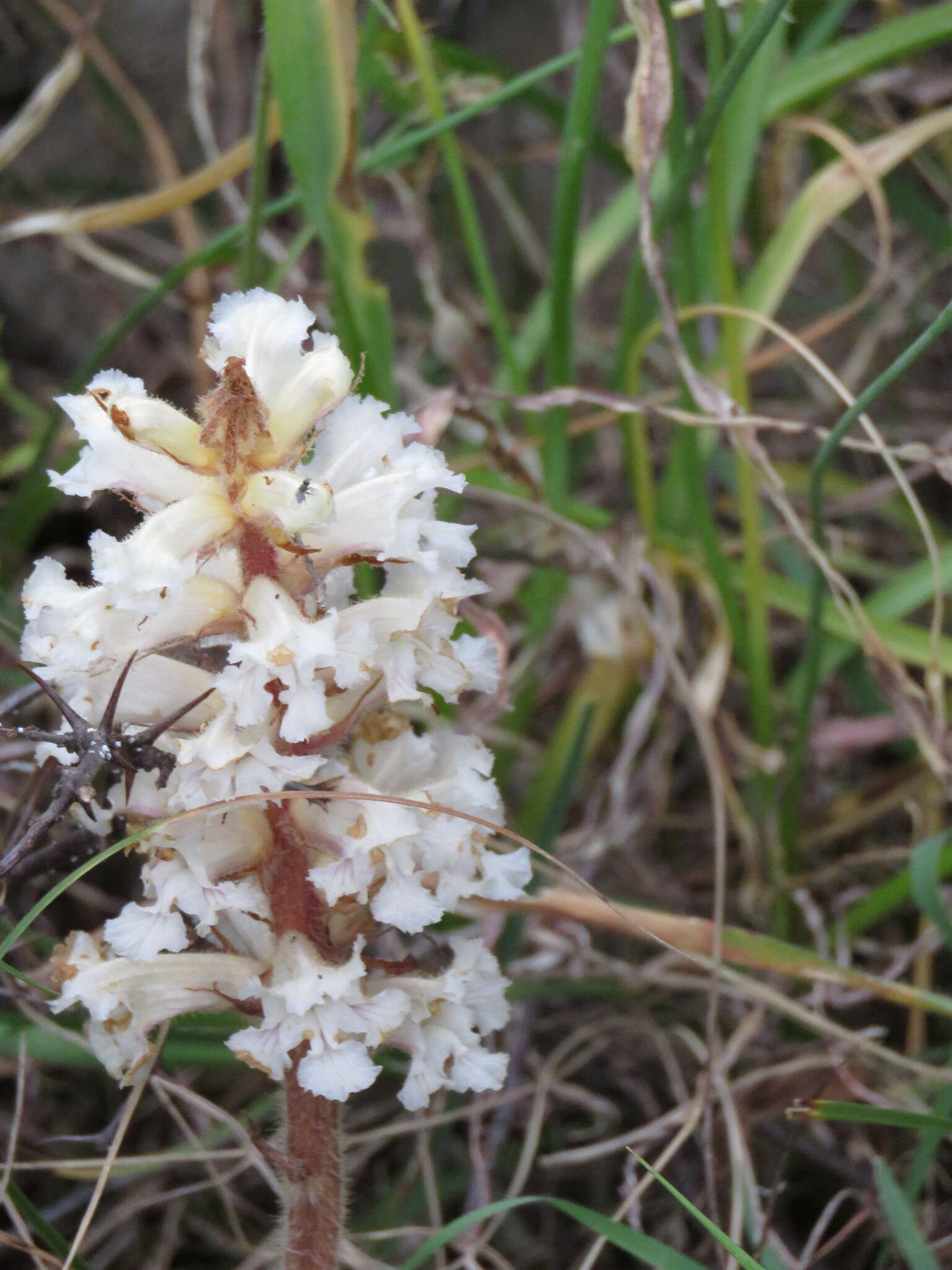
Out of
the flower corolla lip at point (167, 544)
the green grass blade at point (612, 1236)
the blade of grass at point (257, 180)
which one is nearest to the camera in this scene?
the flower corolla lip at point (167, 544)

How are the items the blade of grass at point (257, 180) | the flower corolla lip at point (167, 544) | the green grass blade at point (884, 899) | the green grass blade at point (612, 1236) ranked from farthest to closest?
the green grass blade at point (884, 899) → the blade of grass at point (257, 180) → the green grass blade at point (612, 1236) → the flower corolla lip at point (167, 544)

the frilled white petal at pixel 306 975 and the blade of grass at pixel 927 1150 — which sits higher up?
the frilled white petal at pixel 306 975

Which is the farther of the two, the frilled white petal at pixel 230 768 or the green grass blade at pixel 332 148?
the green grass blade at pixel 332 148

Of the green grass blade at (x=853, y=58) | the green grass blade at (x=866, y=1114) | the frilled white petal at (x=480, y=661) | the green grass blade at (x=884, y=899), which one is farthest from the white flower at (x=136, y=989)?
the green grass blade at (x=853, y=58)

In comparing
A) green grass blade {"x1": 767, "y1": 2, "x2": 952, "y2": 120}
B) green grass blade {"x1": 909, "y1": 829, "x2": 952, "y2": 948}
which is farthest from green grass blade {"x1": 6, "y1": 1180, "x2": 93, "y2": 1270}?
green grass blade {"x1": 767, "y1": 2, "x2": 952, "y2": 120}

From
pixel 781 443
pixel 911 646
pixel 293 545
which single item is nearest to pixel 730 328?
pixel 911 646

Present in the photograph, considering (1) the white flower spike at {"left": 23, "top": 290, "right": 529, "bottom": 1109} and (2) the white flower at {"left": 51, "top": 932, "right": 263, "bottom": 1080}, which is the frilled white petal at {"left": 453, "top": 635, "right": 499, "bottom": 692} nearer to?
(1) the white flower spike at {"left": 23, "top": 290, "right": 529, "bottom": 1109}

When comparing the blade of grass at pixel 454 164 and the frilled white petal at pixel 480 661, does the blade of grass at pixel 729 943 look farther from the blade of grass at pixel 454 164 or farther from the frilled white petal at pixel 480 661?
the blade of grass at pixel 454 164
